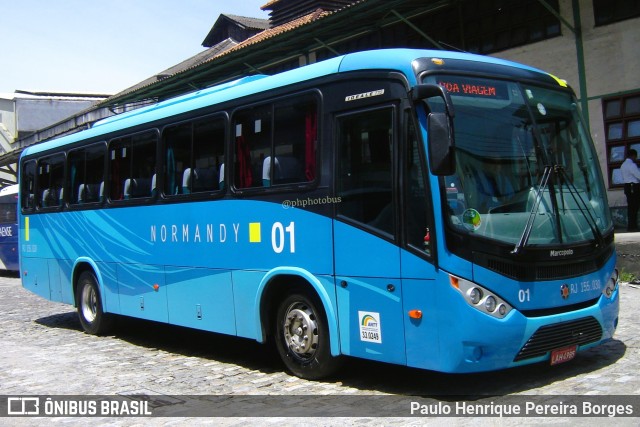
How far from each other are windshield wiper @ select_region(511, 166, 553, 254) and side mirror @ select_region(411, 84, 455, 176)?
84cm

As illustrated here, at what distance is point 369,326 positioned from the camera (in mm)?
6426

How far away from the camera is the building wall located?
14969 mm

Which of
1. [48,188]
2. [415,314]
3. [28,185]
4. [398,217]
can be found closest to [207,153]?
[398,217]

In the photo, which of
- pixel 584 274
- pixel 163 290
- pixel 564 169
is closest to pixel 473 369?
pixel 584 274

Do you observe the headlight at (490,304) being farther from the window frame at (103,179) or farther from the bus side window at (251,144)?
the window frame at (103,179)

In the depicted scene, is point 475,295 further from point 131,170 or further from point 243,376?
point 131,170

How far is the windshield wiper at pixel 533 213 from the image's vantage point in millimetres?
5957

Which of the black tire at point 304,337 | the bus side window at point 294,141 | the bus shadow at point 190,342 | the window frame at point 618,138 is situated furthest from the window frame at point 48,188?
the window frame at point 618,138

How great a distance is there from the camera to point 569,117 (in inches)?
277

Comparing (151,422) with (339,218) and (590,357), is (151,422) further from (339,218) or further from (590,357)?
(590,357)

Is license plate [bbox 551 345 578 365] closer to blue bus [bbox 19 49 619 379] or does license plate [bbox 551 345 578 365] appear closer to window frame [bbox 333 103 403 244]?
blue bus [bbox 19 49 619 379]

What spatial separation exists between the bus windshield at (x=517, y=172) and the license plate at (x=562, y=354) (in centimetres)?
92

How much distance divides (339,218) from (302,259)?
2.20ft

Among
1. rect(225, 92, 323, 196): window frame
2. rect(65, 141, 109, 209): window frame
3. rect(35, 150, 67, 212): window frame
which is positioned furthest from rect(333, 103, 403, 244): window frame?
rect(35, 150, 67, 212): window frame
